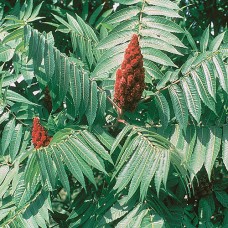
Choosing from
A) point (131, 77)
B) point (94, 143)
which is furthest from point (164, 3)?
point (94, 143)

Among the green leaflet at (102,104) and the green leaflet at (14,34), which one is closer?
the green leaflet at (14,34)

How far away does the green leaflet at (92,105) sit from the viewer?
307 centimetres

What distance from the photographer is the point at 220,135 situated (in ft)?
10.4

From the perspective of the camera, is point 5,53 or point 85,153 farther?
point 5,53

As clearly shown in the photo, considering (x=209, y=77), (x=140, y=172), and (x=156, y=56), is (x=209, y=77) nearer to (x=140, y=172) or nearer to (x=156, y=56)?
(x=156, y=56)

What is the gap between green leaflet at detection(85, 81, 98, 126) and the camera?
3070 mm

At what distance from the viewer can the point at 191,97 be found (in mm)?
3109

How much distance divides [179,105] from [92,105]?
22.1 inches

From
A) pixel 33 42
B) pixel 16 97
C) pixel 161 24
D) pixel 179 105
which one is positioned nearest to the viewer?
pixel 33 42

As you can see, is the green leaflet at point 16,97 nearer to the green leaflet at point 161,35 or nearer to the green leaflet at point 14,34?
the green leaflet at point 14,34

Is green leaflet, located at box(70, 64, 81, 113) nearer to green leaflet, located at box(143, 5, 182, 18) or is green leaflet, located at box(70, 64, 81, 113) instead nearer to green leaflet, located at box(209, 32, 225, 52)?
green leaflet, located at box(143, 5, 182, 18)

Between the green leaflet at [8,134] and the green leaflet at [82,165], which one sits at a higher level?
the green leaflet at [8,134]

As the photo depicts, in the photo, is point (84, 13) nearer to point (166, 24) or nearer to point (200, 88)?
point (166, 24)

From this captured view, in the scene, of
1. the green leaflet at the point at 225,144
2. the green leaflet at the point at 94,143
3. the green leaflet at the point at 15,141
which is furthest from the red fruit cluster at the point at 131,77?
the green leaflet at the point at 15,141
